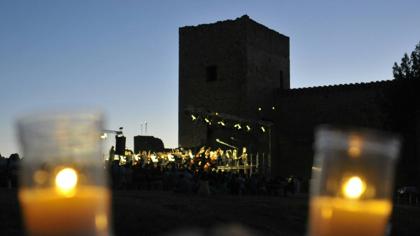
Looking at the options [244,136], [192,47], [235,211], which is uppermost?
[192,47]

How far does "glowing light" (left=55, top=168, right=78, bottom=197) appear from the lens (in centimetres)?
70

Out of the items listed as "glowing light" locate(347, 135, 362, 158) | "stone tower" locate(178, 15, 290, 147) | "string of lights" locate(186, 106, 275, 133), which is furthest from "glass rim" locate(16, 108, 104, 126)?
"stone tower" locate(178, 15, 290, 147)

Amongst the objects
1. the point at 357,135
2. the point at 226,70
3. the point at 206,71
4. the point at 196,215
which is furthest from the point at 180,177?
the point at 357,135

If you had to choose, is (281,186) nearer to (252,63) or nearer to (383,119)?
(383,119)

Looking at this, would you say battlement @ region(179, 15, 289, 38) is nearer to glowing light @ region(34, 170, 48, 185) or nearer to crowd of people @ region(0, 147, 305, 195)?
crowd of people @ region(0, 147, 305, 195)

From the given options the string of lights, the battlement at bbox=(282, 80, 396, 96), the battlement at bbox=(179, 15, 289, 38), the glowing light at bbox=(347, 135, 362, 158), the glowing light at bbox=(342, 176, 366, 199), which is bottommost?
the glowing light at bbox=(342, 176, 366, 199)

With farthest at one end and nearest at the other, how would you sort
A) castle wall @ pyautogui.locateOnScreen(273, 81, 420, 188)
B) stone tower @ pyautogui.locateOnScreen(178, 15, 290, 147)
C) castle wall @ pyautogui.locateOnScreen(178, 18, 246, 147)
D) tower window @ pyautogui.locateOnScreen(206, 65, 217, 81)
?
tower window @ pyautogui.locateOnScreen(206, 65, 217, 81) < castle wall @ pyautogui.locateOnScreen(178, 18, 246, 147) < stone tower @ pyautogui.locateOnScreen(178, 15, 290, 147) < castle wall @ pyautogui.locateOnScreen(273, 81, 420, 188)

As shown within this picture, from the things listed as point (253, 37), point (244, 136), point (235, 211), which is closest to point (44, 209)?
point (235, 211)

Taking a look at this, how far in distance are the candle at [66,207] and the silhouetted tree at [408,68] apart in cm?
2823

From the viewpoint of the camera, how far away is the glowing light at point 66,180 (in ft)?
2.30

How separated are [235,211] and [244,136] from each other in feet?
55.4

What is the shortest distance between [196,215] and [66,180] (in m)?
11.7

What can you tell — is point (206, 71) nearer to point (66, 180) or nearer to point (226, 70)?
point (226, 70)

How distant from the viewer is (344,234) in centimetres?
69
